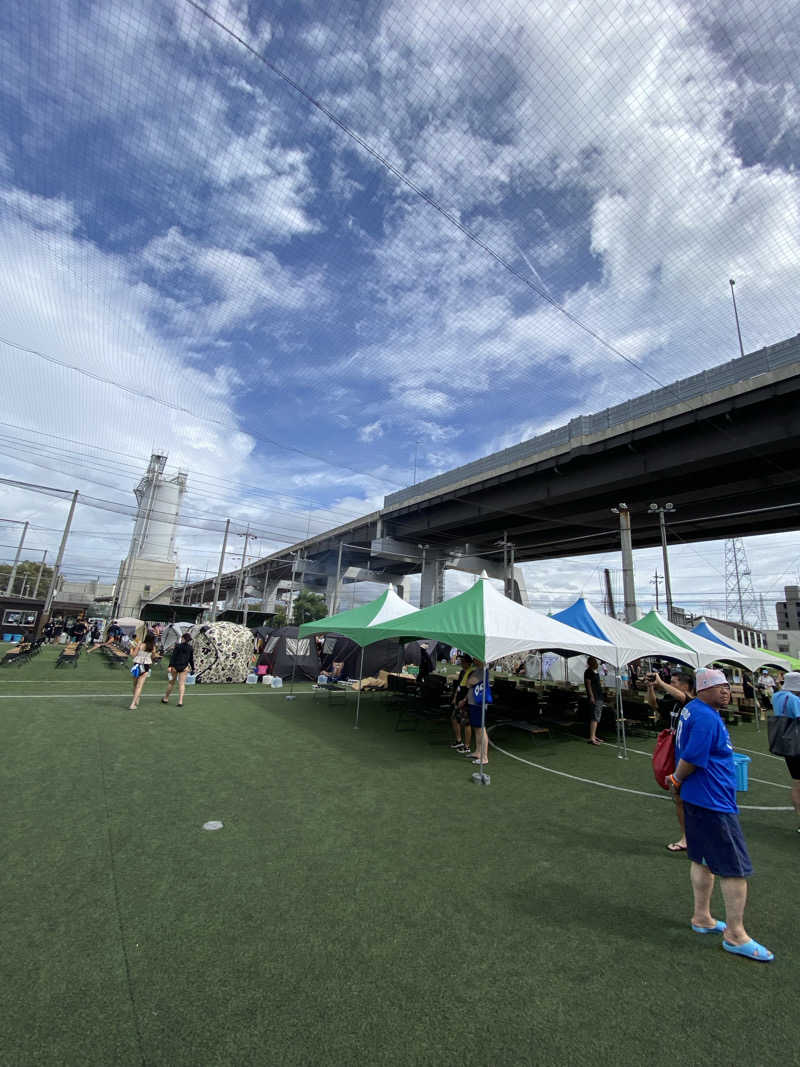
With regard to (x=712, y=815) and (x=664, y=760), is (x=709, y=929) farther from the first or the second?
(x=664, y=760)

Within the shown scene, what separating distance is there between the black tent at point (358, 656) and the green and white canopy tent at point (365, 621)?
7433mm

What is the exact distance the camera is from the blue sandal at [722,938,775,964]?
3209 millimetres

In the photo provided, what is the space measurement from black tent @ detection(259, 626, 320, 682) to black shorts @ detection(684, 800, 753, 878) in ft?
55.2

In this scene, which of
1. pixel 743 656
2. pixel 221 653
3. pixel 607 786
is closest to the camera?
pixel 607 786

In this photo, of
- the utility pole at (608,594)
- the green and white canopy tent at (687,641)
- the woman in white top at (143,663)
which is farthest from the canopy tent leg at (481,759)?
the utility pole at (608,594)

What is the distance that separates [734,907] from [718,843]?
0.47 meters

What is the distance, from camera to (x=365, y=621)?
12078 millimetres

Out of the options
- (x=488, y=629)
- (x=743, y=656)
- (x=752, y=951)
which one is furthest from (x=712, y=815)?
(x=743, y=656)

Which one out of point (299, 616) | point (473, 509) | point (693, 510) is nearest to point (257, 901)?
point (473, 509)

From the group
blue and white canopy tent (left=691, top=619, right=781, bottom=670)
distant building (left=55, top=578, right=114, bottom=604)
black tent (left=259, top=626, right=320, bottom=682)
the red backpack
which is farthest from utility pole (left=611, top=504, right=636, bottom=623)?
distant building (left=55, top=578, right=114, bottom=604)

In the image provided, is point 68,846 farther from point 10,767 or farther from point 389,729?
point 389,729

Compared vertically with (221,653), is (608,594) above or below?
above

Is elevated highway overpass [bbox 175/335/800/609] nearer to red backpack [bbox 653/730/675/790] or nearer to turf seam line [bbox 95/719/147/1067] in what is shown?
red backpack [bbox 653/730/675/790]

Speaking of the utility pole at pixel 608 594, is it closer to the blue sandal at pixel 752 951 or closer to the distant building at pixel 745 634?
the distant building at pixel 745 634
